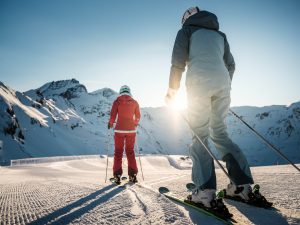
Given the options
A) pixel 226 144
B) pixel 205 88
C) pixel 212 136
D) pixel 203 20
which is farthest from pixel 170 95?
pixel 203 20

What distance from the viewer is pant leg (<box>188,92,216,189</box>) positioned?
2.91 m

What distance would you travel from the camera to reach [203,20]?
3.31 meters

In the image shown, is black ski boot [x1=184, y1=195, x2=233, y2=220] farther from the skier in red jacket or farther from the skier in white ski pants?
the skier in red jacket

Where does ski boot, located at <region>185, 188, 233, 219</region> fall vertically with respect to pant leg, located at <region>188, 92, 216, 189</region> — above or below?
below

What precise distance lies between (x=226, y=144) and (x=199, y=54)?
1156 millimetres

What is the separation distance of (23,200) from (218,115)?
2566mm

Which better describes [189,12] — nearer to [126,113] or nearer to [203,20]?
[203,20]

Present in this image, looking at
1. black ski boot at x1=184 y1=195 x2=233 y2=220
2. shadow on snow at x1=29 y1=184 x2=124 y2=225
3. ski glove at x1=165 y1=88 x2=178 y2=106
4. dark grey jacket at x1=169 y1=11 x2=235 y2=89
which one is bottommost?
shadow on snow at x1=29 y1=184 x2=124 y2=225

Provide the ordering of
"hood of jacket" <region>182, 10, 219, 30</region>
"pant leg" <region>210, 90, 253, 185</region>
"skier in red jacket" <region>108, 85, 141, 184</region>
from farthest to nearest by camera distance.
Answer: "skier in red jacket" <region>108, 85, 141, 184</region>
"hood of jacket" <region>182, 10, 219, 30</region>
"pant leg" <region>210, 90, 253, 185</region>

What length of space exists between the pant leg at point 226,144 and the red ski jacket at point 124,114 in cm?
310

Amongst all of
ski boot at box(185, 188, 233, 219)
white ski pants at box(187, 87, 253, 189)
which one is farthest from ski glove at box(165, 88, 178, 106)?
ski boot at box(185, 188, 233, 219)

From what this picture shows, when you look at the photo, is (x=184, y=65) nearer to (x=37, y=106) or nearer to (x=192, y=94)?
(x=192, y=94)

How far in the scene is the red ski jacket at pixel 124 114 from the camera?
20.1 feet

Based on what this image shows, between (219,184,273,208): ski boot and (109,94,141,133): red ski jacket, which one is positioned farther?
(109,94,141,133): red ski jacket
